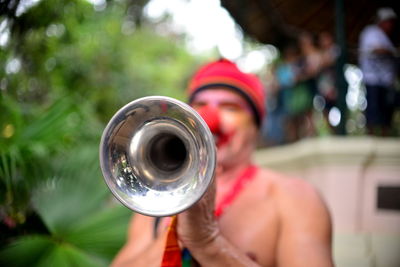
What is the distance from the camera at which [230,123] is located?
236 centimetres

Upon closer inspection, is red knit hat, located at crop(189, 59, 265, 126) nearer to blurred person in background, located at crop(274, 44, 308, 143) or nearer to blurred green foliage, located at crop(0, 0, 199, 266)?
blurred green foliage, located at crop(0, 0, 199, 266)

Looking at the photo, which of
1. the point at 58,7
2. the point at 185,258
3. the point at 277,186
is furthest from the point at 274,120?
the point at 185,258

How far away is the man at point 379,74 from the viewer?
4180 mm

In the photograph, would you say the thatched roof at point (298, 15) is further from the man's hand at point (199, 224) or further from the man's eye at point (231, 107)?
the man's hand at point (199, 224)

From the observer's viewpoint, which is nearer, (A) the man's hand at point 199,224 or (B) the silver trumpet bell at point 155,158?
(B) the silver trumpet bell at point 155,158

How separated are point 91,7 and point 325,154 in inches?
93.7

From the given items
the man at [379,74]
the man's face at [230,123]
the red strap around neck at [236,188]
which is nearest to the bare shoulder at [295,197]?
the red strap around neck at [236,188]

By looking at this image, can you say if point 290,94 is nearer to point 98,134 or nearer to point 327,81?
point 327,81

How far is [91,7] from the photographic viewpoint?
157 inches

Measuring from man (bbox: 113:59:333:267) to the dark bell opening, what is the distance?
0.23 m

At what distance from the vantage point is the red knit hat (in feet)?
8.05

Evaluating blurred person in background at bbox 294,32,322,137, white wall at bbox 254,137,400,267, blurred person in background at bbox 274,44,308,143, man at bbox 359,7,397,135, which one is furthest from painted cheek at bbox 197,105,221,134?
blurred person in background at bbox 274,44,308,143

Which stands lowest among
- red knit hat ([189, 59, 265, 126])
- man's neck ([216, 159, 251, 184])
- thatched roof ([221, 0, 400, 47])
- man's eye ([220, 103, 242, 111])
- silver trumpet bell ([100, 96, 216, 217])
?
man's neck ([216, 159, 251, 184])

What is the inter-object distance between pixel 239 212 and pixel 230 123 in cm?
47
